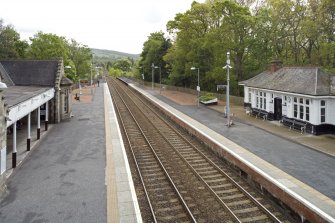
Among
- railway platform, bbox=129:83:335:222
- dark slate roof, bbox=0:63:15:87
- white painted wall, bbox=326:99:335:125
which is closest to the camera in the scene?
railway platform, bbox=129:83:335:222

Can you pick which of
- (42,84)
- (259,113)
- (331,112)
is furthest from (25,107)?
(259,113)

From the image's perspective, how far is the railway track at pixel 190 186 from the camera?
11.9 metres

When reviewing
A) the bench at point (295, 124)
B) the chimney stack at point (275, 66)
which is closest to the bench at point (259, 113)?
the bench at point (295, 124)

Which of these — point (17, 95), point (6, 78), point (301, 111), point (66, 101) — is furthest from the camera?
point (66, 101)

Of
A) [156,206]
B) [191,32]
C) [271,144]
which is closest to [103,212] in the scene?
[156,206]

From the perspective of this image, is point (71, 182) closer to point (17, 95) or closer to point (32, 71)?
point (17, 95)

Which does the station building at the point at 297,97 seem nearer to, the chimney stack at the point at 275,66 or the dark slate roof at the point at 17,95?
the chimney stack at the point at 275,66

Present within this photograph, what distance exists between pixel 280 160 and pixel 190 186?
16.9 ft

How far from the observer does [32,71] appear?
31469mm

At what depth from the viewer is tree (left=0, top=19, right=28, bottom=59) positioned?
63.7 m

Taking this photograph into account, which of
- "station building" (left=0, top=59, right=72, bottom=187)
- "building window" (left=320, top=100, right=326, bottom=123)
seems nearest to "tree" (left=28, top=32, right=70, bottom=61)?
"station building" (left=0, top=59, right=72, bottom=187)

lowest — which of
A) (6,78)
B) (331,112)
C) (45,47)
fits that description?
(331,112)

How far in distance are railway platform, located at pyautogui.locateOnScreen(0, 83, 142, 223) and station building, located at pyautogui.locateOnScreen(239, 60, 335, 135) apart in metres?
13.1

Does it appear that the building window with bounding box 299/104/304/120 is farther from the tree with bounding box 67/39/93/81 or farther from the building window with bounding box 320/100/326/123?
the tree with bounding box 67/39/93/81
